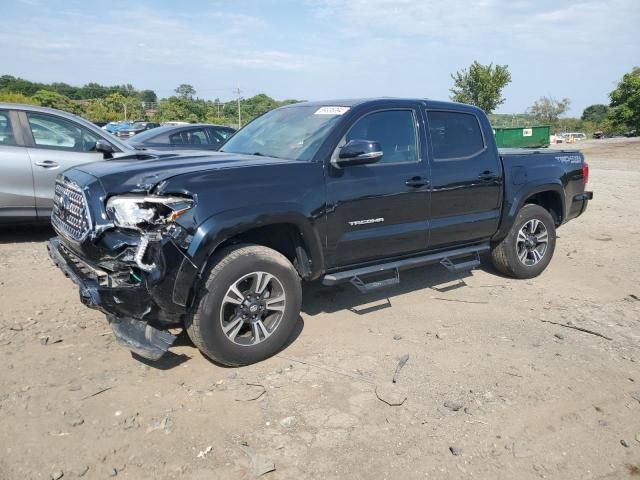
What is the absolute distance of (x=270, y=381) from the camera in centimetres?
Answer: 357

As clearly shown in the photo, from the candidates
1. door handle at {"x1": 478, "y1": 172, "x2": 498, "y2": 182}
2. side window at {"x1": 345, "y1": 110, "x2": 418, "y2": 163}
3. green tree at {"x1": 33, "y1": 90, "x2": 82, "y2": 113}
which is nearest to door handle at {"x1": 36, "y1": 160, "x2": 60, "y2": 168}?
side window at {"x1": 345, "y1": 110, "x2": 418, "y2": 163}

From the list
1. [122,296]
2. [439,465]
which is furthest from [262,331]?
[439,465]

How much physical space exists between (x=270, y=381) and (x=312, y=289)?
195 centimetres

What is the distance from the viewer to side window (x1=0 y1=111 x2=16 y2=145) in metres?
6.46

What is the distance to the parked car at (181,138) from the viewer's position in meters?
10.2

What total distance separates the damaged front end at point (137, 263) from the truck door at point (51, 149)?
11.8 ft

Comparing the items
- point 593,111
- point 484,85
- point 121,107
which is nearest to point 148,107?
point 121,107

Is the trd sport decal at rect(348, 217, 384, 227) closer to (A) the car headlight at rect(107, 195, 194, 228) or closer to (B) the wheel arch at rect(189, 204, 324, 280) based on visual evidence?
(B) the wheel arch at rect(189, 204, 324, 280)

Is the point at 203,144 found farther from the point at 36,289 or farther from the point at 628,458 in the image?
the point at 628,458

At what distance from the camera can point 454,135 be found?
5156 mm

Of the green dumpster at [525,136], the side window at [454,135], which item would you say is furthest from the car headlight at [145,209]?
the green dumpster at [525,136]

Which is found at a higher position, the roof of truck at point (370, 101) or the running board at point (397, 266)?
the roof of truck at point (370, 101)

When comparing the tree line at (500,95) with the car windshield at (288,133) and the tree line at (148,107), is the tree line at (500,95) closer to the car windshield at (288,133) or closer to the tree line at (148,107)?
the tree line at (148,107)

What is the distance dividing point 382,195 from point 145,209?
1.96 m
